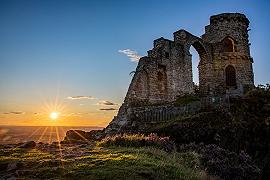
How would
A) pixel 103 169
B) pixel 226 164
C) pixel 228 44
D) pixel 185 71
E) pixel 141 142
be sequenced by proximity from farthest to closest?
pixel 228 44 < pixel 185 71 < pixel 141 142 < pixel 226 164 < pixel 103 169

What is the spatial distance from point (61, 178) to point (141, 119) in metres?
14.6

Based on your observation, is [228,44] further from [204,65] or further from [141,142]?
[141,142]

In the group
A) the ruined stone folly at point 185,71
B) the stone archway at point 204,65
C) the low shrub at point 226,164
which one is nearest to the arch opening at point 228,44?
the ruined stone folly at point 185,71

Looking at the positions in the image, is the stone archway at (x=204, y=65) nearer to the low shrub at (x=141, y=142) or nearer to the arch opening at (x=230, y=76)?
the arch opening at (x=230, y=76)

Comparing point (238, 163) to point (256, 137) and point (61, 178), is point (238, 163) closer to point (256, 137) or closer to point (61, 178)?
point (256, 137)

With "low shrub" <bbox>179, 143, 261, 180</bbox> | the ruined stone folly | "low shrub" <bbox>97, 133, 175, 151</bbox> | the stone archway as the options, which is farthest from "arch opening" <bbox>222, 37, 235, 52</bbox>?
"low shrub" <bbox>97, 133, 175, 151</bbox>

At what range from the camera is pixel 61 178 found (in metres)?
7.74

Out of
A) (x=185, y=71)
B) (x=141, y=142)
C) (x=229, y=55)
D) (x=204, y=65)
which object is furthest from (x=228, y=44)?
(x=141, y=142)

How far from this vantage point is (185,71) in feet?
104

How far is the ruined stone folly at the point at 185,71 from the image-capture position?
23.5m

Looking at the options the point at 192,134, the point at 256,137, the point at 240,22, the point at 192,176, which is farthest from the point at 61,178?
the point at 240,22

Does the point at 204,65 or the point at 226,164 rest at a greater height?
the point at 204,65

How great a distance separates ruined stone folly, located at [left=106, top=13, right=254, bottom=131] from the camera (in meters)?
23.5

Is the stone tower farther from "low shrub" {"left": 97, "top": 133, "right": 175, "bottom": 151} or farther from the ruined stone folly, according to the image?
"low shrub" {"left": 97, "top": 133, "right": 175, "bottom": 151}
